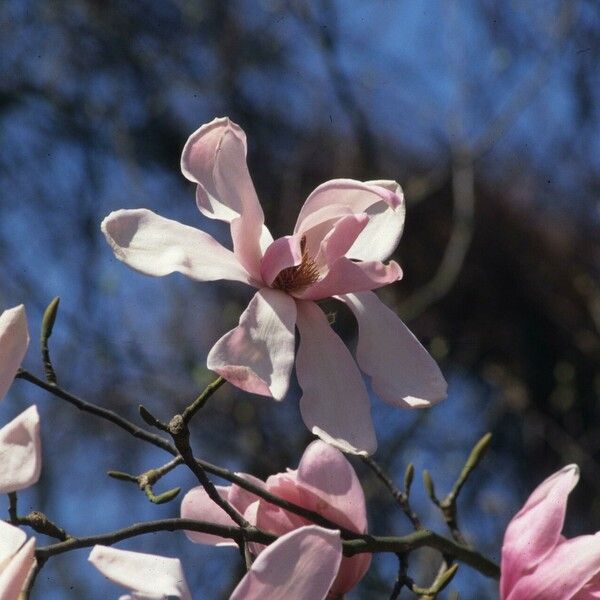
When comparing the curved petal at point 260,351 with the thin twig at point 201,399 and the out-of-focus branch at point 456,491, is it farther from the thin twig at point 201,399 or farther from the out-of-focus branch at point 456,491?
the out-of-focus branch at point 456,491

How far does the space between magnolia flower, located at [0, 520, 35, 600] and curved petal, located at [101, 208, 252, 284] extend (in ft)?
0.66

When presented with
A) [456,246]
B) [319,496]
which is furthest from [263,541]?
[456,246]

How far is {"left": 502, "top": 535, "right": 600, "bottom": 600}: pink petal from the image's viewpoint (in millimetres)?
781

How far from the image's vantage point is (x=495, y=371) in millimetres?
3422

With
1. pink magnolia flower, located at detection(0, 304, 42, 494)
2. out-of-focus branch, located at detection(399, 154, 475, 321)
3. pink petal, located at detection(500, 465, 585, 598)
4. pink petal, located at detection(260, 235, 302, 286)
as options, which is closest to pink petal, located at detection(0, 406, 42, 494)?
pink magnolia flower, located at detection(0, 304, 42, 494)

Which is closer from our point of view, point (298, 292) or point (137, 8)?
point (298, 292)

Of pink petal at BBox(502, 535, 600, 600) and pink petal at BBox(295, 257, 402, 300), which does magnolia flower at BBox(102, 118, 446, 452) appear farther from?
pink petal at BBox(502, 535, 600, 600)

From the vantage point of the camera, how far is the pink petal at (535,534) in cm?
81

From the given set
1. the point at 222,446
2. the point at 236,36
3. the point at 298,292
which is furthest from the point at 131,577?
the point at 236,36

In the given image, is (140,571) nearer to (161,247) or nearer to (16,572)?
(16,572)

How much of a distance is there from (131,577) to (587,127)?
296 centimetres

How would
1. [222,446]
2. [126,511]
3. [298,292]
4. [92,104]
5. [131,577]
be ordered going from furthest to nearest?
[92,104]
[126,511]
[222,446]
[298,292]
[131,577]

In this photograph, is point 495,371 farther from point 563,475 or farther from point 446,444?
point 563,475

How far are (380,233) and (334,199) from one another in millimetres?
80
